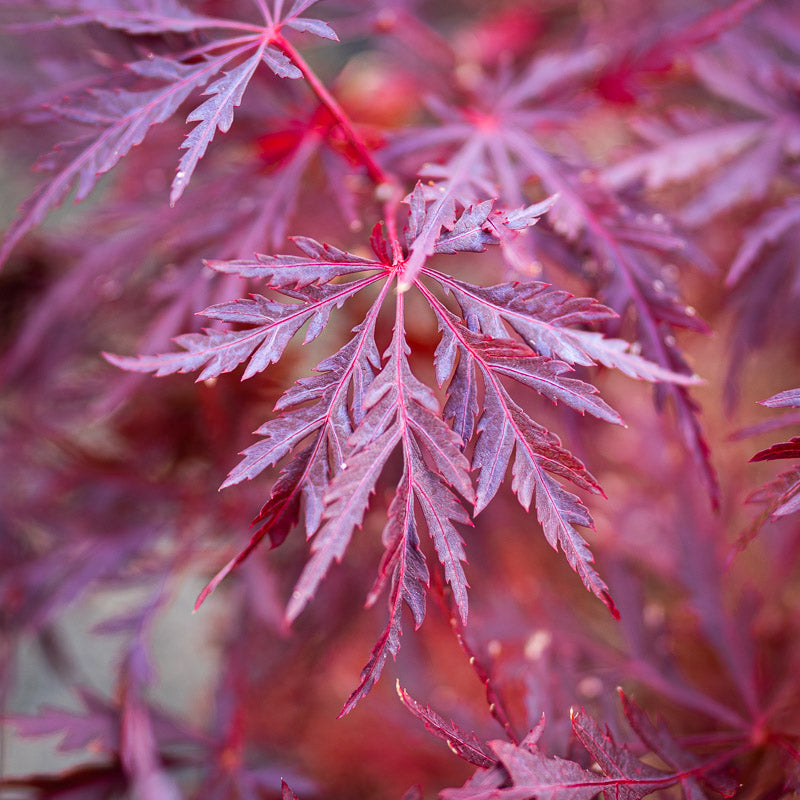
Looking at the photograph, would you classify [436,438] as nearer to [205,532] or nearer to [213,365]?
[213,365]

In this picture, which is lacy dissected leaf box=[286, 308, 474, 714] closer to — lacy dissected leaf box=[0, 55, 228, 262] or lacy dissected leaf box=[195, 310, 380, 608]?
lacy dissected leaf box=[195, 310, 380, 608]

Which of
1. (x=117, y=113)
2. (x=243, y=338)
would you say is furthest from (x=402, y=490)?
(x=117, y=113)

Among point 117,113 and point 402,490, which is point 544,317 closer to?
point 402,490

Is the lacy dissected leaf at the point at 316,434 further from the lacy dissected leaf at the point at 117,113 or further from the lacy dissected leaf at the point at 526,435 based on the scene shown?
the lacy dissected leaf at the point at 117,113

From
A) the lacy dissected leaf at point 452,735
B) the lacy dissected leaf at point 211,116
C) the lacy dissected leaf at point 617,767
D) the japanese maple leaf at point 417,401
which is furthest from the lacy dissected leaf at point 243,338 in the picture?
the lacy dissected leaf at point 617,767

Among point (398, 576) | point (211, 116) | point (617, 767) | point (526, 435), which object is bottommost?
point (617, 767)

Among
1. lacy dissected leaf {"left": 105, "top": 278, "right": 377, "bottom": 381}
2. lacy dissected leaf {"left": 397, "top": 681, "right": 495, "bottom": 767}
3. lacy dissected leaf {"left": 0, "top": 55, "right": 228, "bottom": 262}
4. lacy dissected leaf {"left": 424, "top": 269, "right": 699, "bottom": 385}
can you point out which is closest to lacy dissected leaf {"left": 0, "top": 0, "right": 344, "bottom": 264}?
lacy dissected leaf {"left": 0, "top": 55, "right": 228, "bottom": 262}

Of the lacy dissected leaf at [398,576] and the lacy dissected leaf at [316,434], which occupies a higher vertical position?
the lacy dissected leaf at [316,434]

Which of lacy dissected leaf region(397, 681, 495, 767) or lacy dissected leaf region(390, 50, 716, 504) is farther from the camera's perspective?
lacy dissected leaf region(390, 50, 716, 504)
